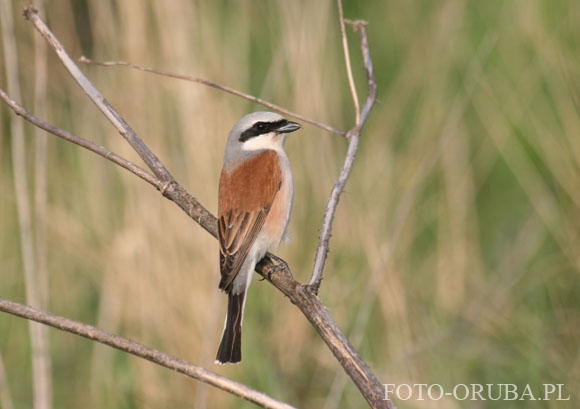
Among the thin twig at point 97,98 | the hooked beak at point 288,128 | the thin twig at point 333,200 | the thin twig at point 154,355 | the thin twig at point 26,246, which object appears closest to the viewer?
the thin twig at point 154,355

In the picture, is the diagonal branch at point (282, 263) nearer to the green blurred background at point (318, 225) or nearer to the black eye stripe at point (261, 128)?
the black eye stripe at point (261, 128)

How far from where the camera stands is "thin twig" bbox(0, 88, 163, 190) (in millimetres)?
2125

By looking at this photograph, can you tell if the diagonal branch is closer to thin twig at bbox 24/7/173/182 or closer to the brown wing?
thin twig at bbox 24/7/173/182

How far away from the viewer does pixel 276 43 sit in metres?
5.14

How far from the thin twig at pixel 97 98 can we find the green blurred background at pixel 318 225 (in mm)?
1266

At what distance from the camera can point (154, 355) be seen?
1711 millimetres

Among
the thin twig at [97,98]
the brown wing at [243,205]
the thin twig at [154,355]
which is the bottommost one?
the thin twig at [154,355]

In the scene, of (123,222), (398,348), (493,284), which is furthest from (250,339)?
(493,284)

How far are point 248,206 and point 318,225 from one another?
4.47ft

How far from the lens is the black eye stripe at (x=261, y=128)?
11.7ft

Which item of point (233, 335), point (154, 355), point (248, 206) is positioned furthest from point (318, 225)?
point (154, 355)

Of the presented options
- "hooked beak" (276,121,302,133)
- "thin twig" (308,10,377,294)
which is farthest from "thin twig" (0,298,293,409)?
"hooked beak" (276,121,302,133)

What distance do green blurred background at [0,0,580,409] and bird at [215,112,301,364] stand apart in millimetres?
471

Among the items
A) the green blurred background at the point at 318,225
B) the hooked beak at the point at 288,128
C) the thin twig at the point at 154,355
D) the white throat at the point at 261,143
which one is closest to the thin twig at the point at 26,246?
the green blurred background at the point at 318,225
